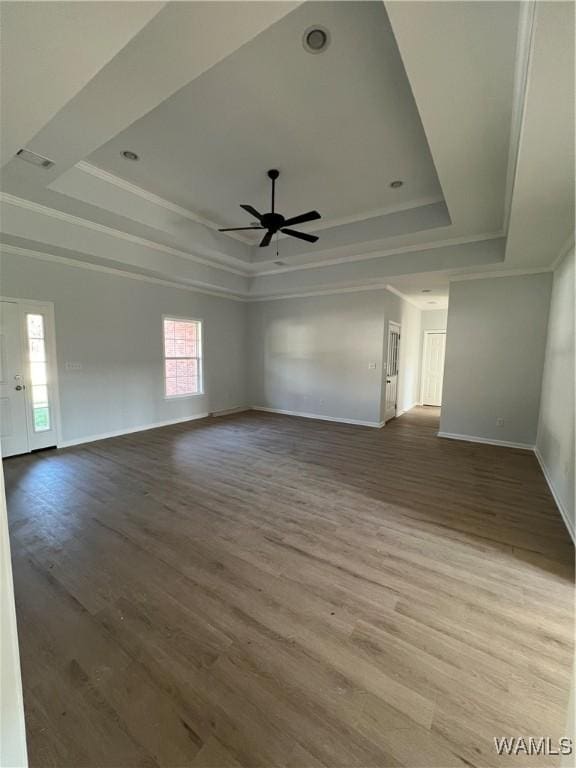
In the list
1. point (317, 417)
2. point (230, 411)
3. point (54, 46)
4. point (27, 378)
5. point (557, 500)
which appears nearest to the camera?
point (54, 46)

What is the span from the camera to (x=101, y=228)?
4289 mm

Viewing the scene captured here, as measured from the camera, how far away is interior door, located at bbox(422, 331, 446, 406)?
8.53 m

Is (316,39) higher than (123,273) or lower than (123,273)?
higher

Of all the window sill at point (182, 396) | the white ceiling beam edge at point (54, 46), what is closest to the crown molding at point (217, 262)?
the white ceiling beam edge at point (54, 46)

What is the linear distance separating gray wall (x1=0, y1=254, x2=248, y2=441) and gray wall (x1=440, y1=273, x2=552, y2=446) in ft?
16.1

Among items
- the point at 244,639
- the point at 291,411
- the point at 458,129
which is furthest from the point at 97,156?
the point at 291,411

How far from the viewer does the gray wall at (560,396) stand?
2906 millimetres

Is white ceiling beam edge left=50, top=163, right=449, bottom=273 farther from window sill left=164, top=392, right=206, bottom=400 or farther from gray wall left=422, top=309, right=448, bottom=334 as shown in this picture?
gray wall left=422, top=309, right=448, bottom=334

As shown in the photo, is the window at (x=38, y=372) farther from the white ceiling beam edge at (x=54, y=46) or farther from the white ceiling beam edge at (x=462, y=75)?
the white ceiling beam edge at (x=462, y=75)

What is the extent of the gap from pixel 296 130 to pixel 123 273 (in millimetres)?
3670

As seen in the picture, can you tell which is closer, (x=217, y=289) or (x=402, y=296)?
(x=217, y=289)

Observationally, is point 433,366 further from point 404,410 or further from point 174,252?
point 174,252

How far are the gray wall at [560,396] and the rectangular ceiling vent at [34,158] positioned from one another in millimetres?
5116

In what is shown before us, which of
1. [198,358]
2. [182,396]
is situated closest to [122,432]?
[182,396]
